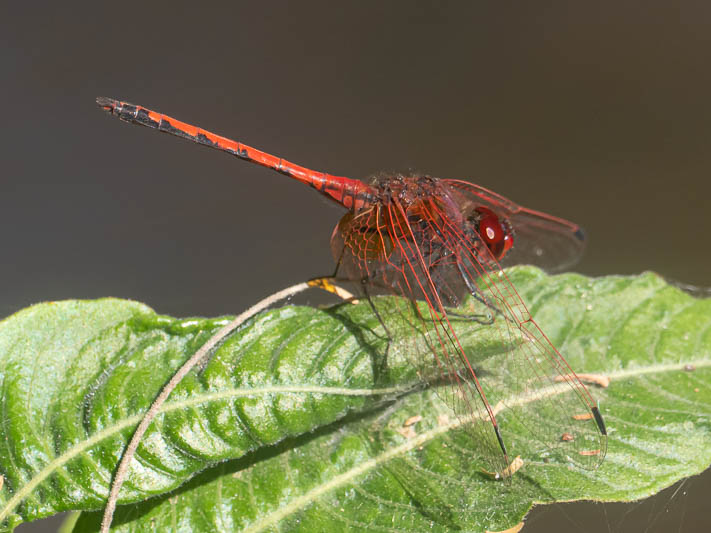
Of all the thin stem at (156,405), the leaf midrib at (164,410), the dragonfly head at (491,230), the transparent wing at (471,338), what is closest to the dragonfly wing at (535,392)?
the transparent wing at (471,338)

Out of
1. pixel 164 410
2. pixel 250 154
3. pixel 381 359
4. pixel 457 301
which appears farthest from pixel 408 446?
pixel 250 154

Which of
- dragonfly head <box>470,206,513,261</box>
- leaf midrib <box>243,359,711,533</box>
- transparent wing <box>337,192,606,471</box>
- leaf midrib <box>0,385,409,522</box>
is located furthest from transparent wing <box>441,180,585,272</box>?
leaf midrib <box>0,385,409,522</box>

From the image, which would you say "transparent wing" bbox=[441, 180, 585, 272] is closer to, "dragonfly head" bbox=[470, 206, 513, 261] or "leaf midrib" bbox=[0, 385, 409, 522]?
"dragonfly head" bbox=[470, 206, 513, 261]

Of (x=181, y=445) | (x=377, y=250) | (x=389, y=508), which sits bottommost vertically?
(x=389, y=508)

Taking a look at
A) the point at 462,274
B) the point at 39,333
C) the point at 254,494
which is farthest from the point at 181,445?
the point at 462,274

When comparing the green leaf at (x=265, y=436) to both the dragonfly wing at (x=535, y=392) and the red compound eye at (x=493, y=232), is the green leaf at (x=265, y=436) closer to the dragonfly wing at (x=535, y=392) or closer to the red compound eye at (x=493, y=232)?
the dragonfly wing at (x=535, y=392)

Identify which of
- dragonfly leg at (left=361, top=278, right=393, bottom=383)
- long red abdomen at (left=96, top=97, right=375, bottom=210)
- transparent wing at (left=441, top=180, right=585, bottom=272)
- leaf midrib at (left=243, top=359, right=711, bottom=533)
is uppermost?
long red abdomen at (left=96, top=97, right=375, bottom=210)

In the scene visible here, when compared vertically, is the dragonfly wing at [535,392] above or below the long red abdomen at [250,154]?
below

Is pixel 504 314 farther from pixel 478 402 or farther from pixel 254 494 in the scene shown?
pixel 254 494
